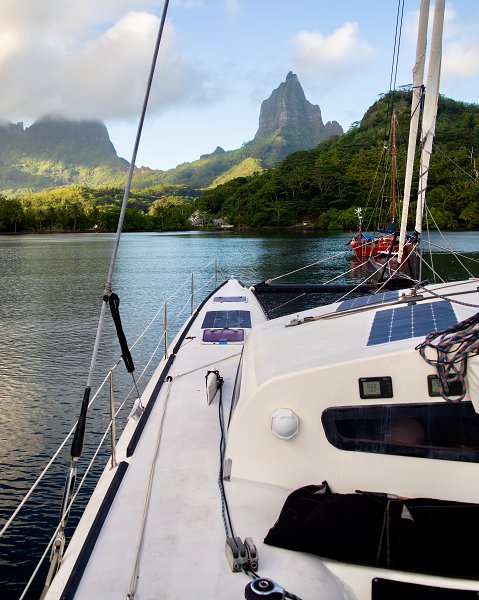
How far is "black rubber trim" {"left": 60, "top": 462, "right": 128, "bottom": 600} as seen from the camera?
4070 mm

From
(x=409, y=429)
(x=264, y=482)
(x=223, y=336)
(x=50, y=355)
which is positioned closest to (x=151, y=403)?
(x=264, y=482)

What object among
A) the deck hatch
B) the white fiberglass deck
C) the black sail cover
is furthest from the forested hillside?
the black sail cover

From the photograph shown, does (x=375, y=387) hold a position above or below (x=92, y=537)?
above

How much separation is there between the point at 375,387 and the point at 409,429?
0.45 meters

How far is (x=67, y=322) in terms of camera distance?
84.0 ft

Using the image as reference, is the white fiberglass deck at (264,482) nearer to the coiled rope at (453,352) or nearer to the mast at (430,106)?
the coiled rope at (453,352)

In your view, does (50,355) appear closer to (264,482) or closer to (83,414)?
(83,414)

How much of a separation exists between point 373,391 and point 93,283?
124ft

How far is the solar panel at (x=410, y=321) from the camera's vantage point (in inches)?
208

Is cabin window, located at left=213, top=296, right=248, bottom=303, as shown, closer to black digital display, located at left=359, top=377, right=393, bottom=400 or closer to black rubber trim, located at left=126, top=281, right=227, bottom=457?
black rubber trim, located at left=126, top=281, right=227, bottom=457

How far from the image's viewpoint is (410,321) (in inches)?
225

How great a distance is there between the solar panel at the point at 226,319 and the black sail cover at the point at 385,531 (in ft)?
25.9

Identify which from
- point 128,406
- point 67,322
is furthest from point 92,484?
point 67,322

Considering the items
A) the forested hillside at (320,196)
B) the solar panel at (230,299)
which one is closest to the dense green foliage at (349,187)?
the forested hillside at (320,196)
